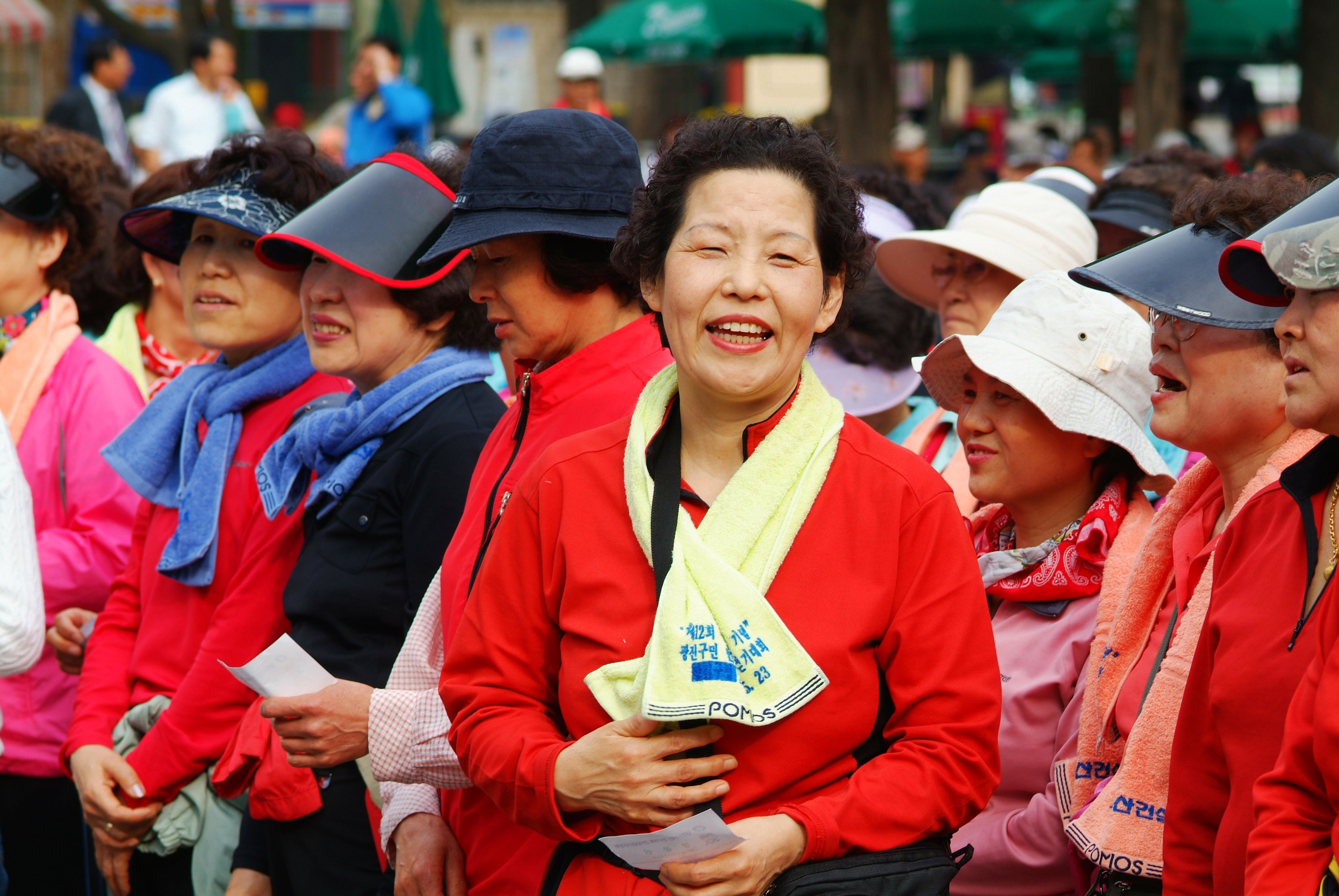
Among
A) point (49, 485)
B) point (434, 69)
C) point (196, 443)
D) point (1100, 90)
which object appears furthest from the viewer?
point (1100, 90)

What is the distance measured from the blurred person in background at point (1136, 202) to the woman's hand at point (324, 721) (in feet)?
9.91

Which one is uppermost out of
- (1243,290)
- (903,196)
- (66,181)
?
(1243,290)

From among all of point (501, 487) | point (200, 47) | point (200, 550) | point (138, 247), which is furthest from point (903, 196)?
point (200, 47)

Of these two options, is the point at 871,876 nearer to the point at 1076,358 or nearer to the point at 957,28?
the point at 1076,358

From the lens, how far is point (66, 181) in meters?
4.59

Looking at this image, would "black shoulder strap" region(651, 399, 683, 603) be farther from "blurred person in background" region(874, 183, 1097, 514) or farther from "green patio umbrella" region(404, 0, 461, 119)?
"green patio umbrella" region(404, 0, 461, 119)

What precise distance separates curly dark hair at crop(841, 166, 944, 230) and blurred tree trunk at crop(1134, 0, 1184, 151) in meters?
11.1

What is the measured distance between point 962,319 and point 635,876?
8.51ft

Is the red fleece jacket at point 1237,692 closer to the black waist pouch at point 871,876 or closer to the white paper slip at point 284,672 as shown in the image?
the black waist pouch at point 871,876

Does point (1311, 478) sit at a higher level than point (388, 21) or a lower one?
higher

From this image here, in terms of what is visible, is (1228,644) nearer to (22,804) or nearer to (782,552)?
(782,552)

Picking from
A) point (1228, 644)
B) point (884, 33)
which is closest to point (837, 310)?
point (1228, 644)

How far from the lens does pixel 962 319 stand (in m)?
4.34

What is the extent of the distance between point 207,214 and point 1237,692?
2.76 metres
